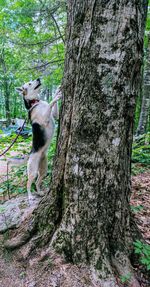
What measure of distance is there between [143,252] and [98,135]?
112 cm

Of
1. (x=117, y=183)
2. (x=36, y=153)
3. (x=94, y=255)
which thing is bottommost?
(x=94, y=255)

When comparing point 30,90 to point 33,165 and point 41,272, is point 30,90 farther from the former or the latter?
point 41,272

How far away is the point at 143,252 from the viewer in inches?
71.4

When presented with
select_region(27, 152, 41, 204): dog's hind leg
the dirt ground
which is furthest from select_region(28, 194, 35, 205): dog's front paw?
the dirt ground

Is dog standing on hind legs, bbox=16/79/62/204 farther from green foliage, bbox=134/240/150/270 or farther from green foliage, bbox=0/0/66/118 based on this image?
green foliage, bbox=0/0/66/118

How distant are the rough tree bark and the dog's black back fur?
1516 millimetres

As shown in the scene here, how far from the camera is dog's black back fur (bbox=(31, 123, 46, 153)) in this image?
11.1 feet

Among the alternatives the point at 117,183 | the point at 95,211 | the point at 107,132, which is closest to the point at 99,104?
the point at 107,132

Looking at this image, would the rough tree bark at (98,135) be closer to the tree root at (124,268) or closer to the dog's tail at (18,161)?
the tree root at (124,268)

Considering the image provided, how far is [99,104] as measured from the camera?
166 cm

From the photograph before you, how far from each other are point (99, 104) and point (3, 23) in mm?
6732

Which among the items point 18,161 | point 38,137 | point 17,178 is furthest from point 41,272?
point 17,178

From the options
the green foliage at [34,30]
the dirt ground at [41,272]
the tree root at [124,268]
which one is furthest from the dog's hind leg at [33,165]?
the green foliage at [34,30]

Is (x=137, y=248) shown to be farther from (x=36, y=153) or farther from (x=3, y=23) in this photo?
(x=3, y=23)
